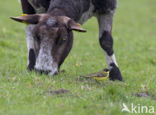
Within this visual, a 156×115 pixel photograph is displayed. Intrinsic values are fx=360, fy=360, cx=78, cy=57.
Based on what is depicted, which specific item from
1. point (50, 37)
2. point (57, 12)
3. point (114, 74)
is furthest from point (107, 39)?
point (50, 37)

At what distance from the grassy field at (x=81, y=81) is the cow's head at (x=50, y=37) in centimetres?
25

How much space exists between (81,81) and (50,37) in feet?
3.97

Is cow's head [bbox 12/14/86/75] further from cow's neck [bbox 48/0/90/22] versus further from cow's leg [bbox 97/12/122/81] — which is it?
cow's leg [bbox 97/12/122/81]

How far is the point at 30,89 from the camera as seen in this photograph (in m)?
5.66

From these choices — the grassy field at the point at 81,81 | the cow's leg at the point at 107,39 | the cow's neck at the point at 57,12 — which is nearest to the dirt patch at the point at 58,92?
the grassy field at the point at 81,81

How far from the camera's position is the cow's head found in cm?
625

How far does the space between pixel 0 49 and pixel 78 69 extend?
3.44m

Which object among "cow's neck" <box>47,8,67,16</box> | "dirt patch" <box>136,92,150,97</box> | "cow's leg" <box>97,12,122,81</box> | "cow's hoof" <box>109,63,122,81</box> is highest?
"cow's neck" <box>47,8,67,16</box>

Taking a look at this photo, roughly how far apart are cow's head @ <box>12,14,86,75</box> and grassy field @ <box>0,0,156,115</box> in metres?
0.25

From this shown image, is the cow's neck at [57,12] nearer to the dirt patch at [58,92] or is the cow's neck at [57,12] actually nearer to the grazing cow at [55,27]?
the grazing cow at [55,27]

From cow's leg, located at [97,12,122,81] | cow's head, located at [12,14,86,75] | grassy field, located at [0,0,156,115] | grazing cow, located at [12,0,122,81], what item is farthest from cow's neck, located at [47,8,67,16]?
cow's leg, located at [97,12,122,81]

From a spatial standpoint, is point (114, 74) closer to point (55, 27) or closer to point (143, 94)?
point (143, 94)

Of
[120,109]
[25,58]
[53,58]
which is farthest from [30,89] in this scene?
[25,58]

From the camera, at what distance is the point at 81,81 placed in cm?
699
